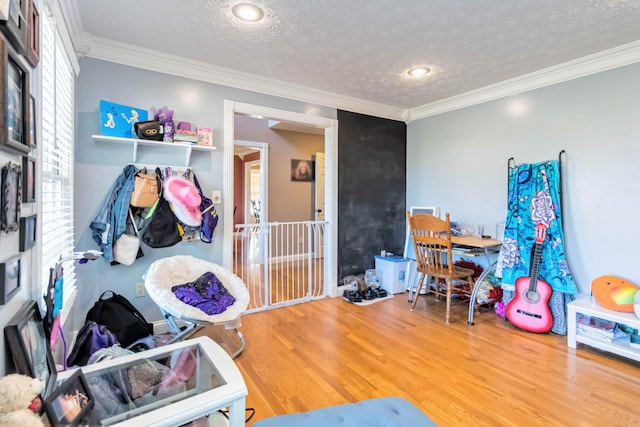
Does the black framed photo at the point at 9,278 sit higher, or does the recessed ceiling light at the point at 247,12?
the recessed ceiling light at the point at 247,12

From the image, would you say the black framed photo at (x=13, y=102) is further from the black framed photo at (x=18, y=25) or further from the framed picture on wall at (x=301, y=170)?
the framed picture on wall at (x=301, y=170)

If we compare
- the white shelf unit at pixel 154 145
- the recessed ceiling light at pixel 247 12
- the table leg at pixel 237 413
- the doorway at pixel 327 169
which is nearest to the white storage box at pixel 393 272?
the doorway at pixel 327 169

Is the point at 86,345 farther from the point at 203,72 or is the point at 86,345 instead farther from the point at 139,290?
the point at 203,72

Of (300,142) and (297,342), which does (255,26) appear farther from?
(300,142)

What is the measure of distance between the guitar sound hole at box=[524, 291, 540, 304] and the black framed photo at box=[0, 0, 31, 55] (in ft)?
11.9

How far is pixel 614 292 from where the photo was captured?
2457 mm

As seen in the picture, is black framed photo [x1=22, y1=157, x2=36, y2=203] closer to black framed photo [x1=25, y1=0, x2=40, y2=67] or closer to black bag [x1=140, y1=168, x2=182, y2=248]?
black framed photo [x1=25, y1=0, x2=40, y2=67]

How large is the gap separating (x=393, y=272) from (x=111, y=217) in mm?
2950

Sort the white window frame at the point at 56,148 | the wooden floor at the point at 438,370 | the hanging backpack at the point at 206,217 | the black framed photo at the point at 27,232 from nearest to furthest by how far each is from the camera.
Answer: the black framed photo at the point at 27,232 < the white window frame at the point at 56,148 < the wooden floor at the point at 438,370 < the hanging backpack at the point at 206,217

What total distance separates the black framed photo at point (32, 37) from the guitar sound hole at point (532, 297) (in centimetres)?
361

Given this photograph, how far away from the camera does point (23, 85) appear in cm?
100

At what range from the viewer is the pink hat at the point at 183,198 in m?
2.64

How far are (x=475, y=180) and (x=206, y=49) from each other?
9.99 ft

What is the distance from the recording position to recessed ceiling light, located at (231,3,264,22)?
2008 mm
